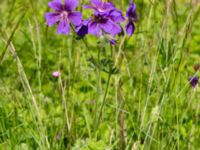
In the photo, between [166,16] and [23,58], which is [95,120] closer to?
[166,16]

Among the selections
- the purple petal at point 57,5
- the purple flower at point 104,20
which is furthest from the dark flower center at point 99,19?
the purple petal at point 57,5

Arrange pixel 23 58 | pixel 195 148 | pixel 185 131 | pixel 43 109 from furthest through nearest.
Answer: pixel 23 58
pixel 43 109
pixel 185 131
pixel 195 148

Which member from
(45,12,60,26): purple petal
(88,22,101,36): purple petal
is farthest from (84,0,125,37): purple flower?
(45,12,60,26): purple petal

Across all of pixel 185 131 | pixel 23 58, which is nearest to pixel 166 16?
pixel 185 131

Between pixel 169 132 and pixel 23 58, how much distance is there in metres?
1.49

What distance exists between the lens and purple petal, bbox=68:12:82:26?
1.43 metres

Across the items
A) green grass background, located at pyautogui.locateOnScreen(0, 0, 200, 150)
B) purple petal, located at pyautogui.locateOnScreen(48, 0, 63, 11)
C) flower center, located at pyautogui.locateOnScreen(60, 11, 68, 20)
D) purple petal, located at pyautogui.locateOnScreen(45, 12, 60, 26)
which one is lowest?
green grass background, located at pyautogui.locateOnScreen(0, 0, 200, 150)

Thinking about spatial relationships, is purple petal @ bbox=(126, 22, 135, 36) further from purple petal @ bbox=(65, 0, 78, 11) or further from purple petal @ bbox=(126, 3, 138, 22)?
purple petal @ bbox=(65, 0, 78, 11)

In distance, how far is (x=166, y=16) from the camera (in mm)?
1443

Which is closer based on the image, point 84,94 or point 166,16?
point 166,16

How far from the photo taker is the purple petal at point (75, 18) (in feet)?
4.70

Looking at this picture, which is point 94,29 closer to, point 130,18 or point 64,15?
point 64,15

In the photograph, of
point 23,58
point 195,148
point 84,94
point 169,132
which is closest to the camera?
point 169,132

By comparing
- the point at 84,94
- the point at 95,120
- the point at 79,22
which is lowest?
the point at 84,94
